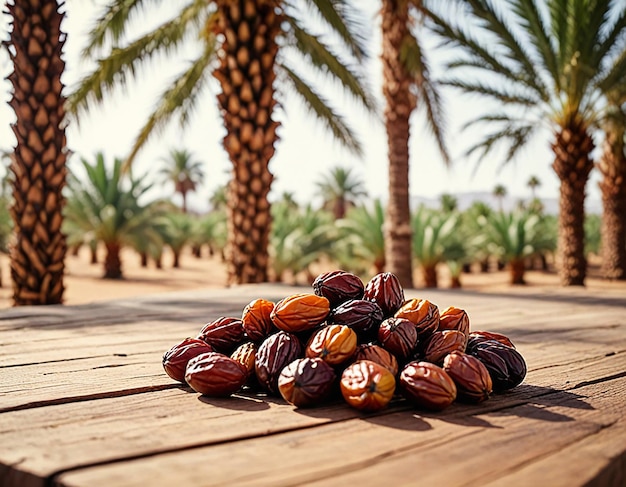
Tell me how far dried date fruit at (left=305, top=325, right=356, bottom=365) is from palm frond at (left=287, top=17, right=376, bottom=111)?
7.36 metres

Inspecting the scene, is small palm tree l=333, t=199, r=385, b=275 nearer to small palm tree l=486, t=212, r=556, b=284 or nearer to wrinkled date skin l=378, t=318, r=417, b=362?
small palm tree l=486, t=212, r=556, b=284

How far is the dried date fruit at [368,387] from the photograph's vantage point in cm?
154

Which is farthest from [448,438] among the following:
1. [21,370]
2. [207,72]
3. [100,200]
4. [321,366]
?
[100,200]

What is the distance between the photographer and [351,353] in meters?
1.71

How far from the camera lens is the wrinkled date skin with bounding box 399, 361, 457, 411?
1567 mm

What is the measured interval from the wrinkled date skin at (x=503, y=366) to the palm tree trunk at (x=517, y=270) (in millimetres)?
17183

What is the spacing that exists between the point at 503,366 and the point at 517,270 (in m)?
17.4

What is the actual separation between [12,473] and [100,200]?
A: 18561mm

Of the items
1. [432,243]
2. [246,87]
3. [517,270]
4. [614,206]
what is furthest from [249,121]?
[517,270]

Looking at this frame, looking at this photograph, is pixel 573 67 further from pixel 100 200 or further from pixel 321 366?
pixel 100 200

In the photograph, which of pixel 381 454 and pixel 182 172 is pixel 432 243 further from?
pixel 182 172

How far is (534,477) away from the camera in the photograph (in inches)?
45.1

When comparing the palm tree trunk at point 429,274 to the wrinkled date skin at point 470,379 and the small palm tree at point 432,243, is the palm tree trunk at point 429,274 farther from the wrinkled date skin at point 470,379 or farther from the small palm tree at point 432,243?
the wrinkled date skin at point 470,379

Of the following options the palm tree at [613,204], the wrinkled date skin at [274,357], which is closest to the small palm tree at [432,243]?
the palm tree at [613,204]
